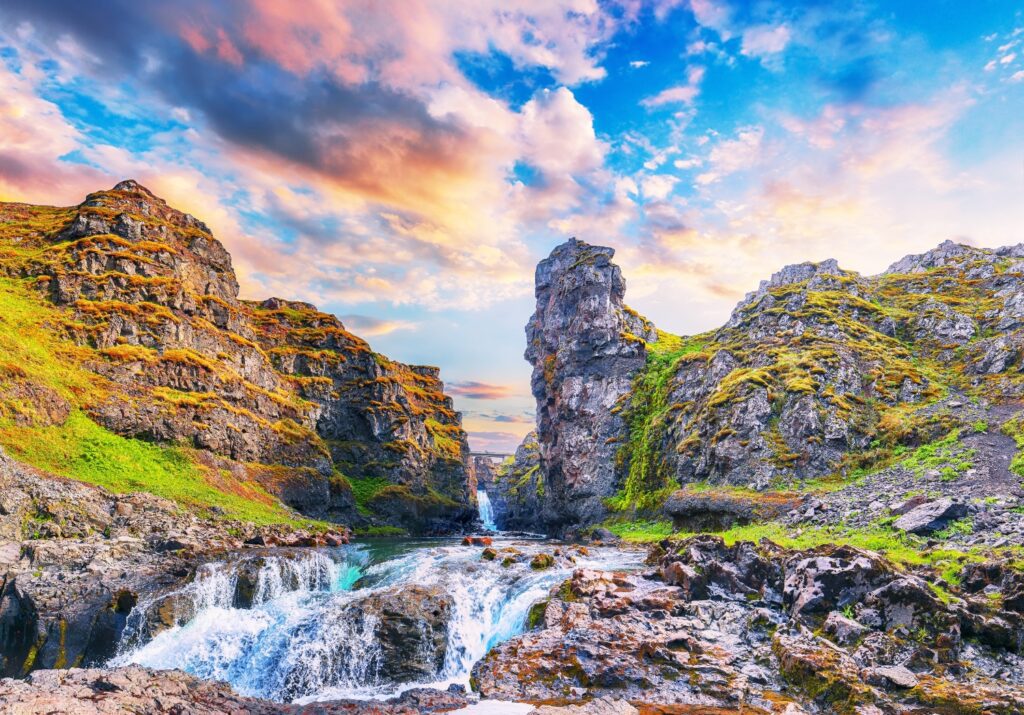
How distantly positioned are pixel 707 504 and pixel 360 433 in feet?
251

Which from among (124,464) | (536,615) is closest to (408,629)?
(536,615)

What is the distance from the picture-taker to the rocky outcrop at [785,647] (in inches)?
533

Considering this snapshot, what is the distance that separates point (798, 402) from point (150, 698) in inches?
2142

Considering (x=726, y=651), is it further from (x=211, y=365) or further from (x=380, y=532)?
(x=211, y=365)

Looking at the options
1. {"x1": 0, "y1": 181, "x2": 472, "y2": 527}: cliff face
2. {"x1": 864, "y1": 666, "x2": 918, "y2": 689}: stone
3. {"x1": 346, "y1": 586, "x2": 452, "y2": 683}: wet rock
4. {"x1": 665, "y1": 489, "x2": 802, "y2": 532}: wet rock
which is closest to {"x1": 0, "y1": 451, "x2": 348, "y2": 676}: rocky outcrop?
{"x1": 346, "y1": 586, "x2": 452, "y2": 683}: wet rock

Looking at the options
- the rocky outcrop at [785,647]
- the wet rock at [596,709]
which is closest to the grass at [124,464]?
the rocky outcrop at [785,647]

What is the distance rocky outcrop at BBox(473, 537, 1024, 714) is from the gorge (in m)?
0.11

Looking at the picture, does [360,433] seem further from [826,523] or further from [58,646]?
[826,523]

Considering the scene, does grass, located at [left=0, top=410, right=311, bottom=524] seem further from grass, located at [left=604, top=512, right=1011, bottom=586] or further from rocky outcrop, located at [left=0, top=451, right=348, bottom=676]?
grass, located at [left=604, top=512, right=1011, bottom=586]

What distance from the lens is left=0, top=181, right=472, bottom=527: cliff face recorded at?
2355 inches

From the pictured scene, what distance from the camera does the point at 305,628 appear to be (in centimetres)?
2327

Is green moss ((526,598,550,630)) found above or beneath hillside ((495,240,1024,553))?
beneath

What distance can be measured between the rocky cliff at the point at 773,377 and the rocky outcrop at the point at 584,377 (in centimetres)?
29

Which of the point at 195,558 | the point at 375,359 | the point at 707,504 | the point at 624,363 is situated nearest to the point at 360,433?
the point at 375,359
